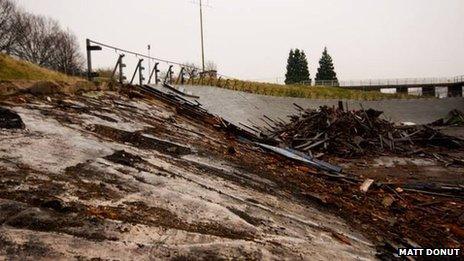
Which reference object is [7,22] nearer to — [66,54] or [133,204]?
[66,54]

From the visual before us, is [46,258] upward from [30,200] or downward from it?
downward

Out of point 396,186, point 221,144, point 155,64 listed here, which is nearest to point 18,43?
point 155,64

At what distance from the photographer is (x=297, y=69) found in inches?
3157

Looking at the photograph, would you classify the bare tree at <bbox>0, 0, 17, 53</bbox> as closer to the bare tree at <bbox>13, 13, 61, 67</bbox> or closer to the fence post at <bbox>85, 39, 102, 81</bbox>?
the bare tree at <bbox>13, 13, 61, 67</bbox>

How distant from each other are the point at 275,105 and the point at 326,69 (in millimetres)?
58783

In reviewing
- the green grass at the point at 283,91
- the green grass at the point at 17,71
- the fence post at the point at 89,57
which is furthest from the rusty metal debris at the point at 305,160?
the green grass at the point at 283,91

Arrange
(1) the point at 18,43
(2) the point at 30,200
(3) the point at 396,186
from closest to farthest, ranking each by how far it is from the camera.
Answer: (2) the point at 30,200 → (3) the point at 396,186 → (1) the point at 18,43

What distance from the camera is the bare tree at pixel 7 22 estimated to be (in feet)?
157

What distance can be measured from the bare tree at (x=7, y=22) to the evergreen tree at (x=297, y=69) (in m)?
50.5

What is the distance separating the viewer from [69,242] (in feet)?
11.2

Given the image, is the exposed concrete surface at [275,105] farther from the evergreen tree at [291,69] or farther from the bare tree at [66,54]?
the evergreen tree at [291,69]

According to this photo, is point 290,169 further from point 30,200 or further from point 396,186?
point 30,200

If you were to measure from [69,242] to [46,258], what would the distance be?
31 centimetres

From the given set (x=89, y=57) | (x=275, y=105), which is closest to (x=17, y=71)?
(x=89, y=57)
